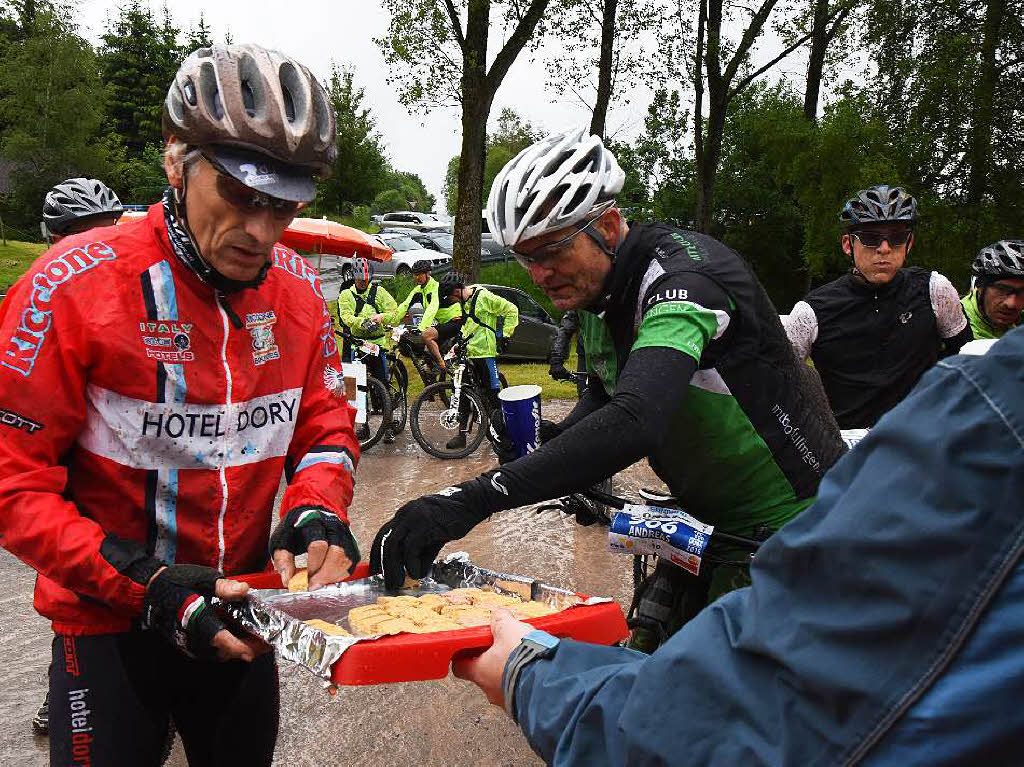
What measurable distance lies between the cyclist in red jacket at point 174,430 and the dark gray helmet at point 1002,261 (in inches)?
169

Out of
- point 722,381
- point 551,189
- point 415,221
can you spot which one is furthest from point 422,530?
point 415,221

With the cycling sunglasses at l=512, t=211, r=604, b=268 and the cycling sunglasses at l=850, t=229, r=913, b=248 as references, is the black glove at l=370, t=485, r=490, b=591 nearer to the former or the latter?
the cycling sunglasses at l=512, t=211, r=604, b=268

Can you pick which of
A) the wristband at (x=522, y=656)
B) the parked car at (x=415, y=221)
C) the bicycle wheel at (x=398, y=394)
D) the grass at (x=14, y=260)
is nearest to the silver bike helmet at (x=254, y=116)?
the wristband at (x=522, y=656)

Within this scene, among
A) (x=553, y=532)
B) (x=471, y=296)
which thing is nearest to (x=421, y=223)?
(x=471, y=296)

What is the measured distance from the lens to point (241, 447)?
7.37ft

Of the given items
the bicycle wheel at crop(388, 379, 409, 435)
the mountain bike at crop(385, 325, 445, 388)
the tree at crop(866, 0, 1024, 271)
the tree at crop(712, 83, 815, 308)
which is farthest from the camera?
the tree at crop(712, 83, 815, 308)

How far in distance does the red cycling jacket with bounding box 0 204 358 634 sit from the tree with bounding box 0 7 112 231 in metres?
35.2

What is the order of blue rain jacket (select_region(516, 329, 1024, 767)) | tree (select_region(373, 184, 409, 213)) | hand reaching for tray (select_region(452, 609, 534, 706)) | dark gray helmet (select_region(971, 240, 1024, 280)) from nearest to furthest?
blue rain jacket (select_region(516, 329, 1024, 767)) < hand reaching for tray (select_region(452, 609, 534, 706)) < dark gray helmet (select_region(971, 240, 1024, 280)) < tree (select_region(373, 184, 409, 213))

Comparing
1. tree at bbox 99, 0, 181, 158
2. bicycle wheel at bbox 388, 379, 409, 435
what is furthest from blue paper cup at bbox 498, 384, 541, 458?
tree at bbox 99, 0, 181, 158

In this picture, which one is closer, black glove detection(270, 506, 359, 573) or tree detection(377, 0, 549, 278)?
black glove detection(270, 506, 359, 573)

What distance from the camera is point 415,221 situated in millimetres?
45250

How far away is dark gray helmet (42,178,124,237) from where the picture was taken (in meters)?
5.86

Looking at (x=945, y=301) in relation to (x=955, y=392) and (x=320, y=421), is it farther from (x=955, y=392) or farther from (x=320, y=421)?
(x=955, y=392)

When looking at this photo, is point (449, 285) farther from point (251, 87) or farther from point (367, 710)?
point (251, 87)
